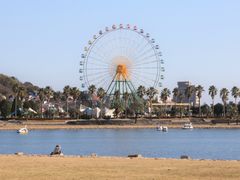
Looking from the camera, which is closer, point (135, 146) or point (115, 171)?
point (115, 171)

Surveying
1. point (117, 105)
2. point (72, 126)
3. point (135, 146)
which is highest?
point (117, 105)

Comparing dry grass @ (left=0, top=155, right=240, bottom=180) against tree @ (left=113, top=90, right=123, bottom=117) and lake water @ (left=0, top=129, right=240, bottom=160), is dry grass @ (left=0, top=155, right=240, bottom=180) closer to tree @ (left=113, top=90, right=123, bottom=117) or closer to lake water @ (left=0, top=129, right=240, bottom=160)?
lake water @ (left=0, top=129, right=240, bottom=160)

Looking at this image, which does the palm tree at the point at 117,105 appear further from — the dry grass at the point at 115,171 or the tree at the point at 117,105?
the dry grass at the point at 115,171

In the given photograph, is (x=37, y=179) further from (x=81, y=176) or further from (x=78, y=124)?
(x=78, y=124)

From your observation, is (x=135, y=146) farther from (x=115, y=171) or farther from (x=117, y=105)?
(x=117, y=105)

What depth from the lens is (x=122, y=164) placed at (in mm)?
33594

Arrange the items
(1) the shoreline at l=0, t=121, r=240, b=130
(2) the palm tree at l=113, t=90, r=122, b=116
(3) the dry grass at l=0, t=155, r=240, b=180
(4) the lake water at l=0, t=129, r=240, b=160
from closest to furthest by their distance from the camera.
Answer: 1. (3) the dry grass at l=0, t=155, r=240, b=180
2. (4) the lake water at l=0, t=129, r=240, b=160
3. (1) the shoreline at l=0, t=121, r=240, b=130
4. (2) the palm tree at l=113, t=90, r=122, b=116

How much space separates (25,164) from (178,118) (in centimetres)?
16345

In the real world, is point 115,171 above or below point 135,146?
above

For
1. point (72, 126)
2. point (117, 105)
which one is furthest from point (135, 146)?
point (117, 105)

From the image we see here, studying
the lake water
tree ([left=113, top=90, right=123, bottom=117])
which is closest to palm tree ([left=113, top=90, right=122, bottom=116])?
tree ([left=113, top=90, right=123, bottom=117])

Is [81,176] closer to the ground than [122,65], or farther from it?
closer to the ground

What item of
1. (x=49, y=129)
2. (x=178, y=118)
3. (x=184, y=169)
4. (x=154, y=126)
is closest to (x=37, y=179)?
(x=184, y=169)

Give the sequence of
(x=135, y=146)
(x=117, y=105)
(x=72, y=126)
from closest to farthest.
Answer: (x=135, y=146) < (x=72, y=126) < (x=117, y=105)
